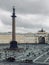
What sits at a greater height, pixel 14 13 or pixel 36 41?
pixel 14 13

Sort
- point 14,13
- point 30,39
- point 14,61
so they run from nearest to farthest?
point 14,61 < point 14,13 < point 30,39

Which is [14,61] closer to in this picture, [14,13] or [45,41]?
[14,13]

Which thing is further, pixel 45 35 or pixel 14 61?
pixel 45 35

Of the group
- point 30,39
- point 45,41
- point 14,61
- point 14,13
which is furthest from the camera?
point 30,39

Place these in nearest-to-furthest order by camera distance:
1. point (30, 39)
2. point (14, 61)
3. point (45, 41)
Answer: point (14, 61), point (45, 41), point (30, 39)

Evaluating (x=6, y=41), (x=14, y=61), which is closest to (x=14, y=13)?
(x=14, y=61)

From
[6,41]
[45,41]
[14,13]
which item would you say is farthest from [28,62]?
[6,41]

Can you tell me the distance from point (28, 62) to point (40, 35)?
83.3m

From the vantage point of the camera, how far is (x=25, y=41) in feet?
454

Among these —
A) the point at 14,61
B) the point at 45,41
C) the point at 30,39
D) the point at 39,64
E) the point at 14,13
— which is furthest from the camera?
the point at 30,39

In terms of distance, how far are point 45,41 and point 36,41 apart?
4.93 meters

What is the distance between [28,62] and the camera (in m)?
56.1

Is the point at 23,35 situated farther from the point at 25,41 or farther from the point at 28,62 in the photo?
→ the point at 28,62

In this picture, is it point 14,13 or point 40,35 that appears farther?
point 40,35
